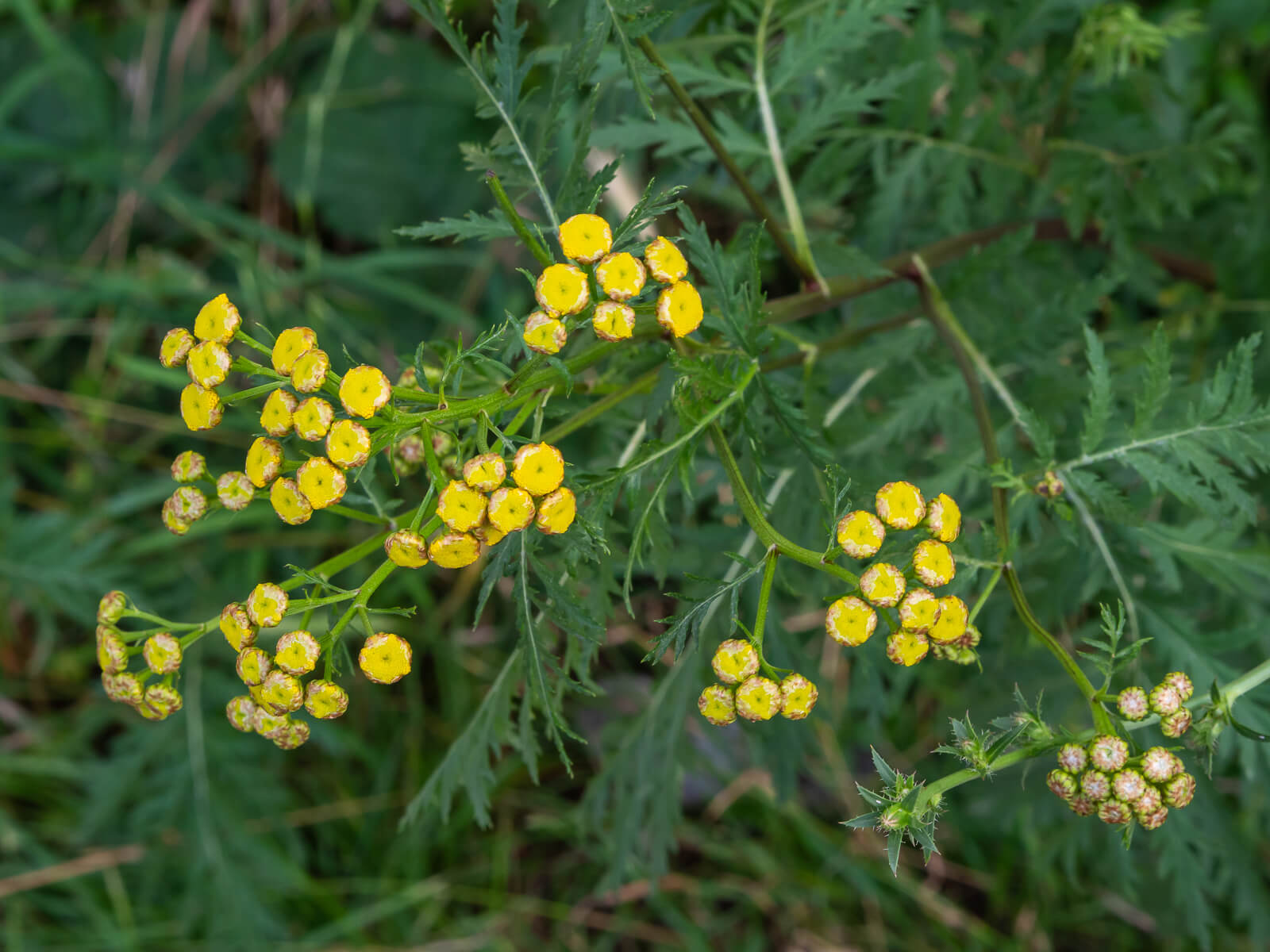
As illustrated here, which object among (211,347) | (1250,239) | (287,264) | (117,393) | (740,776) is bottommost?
(740,776)

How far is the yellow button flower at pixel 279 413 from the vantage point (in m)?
1.52

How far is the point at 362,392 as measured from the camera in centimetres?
143

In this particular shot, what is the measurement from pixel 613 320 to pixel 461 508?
366mm

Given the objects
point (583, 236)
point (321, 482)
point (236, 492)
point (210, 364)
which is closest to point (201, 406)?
point (210, 364)

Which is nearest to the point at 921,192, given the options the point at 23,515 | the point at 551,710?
the point at 551,710

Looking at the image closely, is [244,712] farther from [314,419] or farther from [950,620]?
[950,620]

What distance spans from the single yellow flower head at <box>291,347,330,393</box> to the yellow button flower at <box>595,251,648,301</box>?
0.44 metres

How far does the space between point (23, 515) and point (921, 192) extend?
155 inches

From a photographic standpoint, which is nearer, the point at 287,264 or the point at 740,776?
the point at 740,776

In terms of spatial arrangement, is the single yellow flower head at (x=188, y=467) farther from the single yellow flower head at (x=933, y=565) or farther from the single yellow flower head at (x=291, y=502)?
the single yellow flower head at (x=933, y=565)

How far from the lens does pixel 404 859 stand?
4133 mm

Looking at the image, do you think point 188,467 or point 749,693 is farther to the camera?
point 188,467

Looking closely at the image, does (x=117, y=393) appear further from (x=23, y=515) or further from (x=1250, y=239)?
(x=1250, y=239)

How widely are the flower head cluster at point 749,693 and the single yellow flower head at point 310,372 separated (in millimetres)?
737
